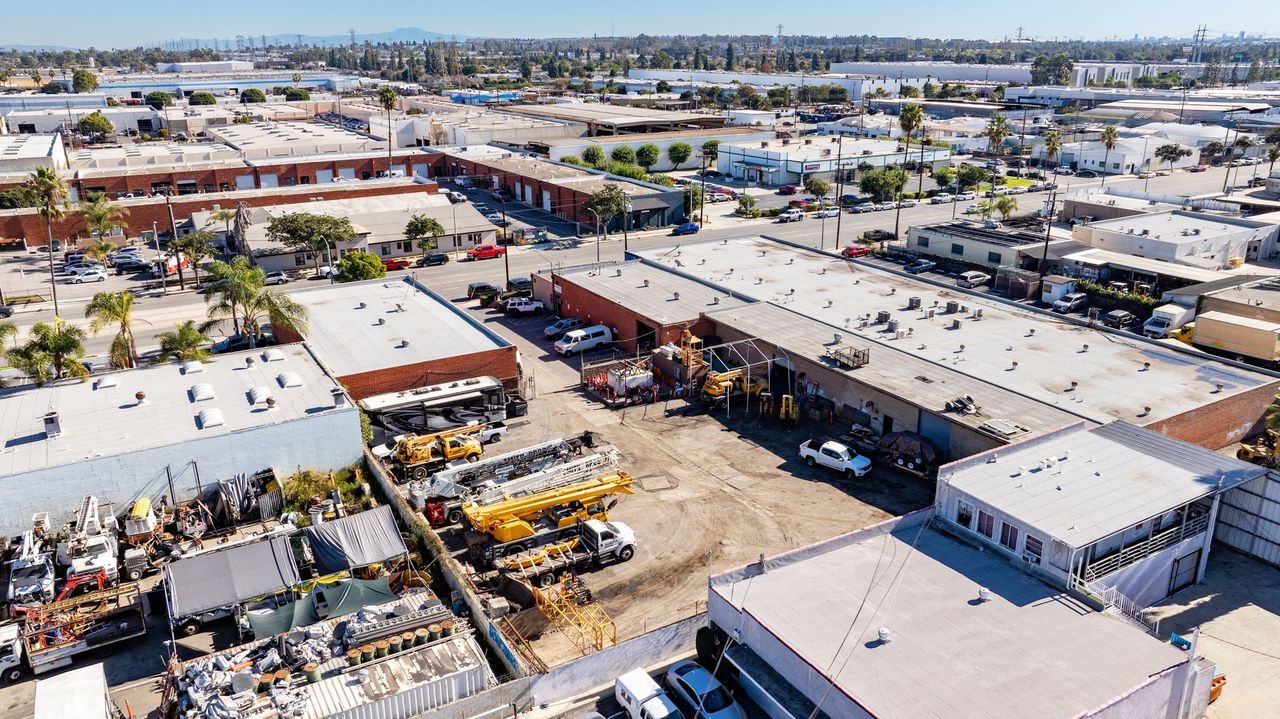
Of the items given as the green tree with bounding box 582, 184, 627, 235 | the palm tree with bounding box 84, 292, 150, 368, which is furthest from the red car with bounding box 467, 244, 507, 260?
the palm tree with bounding box 84, 292, 150, 368

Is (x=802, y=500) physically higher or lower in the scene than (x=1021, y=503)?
lower

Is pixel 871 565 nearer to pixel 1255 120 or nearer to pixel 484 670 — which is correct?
pixel 484 670

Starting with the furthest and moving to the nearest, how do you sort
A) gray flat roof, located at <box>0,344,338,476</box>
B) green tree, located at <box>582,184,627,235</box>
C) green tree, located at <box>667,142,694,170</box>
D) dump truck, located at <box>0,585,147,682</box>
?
green tree, located at <box>667,142,694,170</box>
green tree, located at <box>582,184,627,235</box>
gray flat roof, located at <box>0,344,338,476</box>
dump truck, located at <box>0,585,147,682</box>

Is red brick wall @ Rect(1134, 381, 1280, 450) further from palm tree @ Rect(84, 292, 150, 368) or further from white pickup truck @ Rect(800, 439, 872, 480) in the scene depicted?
palm tree @ Rect(84, 292, 150, 368)

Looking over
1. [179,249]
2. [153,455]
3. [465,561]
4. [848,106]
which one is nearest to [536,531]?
[465,561]

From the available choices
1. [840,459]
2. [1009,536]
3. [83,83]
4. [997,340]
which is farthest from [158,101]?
[1009,536]

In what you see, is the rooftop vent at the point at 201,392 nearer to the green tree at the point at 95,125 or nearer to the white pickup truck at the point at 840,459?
the white pickup truck at the point at 840,459
